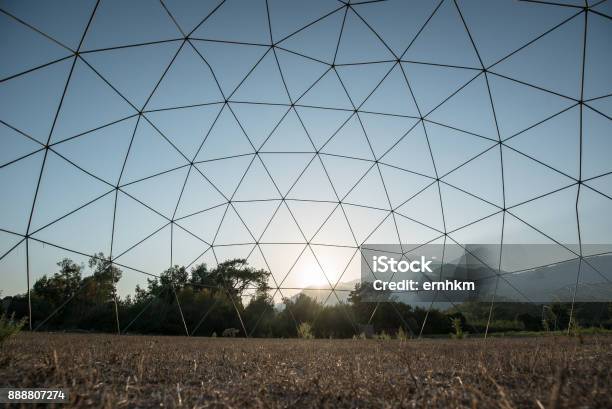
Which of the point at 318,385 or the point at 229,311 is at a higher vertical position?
the point at 318,385

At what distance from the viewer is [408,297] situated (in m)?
23.6

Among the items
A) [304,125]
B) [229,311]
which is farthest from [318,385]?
[229,311]

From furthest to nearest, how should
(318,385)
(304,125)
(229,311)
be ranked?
(229,311) → (304,125) → (318,385)

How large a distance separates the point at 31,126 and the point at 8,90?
1.37 metres

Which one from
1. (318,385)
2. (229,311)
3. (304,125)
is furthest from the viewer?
(229,311)

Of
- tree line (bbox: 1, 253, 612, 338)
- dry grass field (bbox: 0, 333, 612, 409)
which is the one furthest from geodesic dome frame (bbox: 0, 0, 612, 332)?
dry grass field (bbox: 0, 333, 612, 409)

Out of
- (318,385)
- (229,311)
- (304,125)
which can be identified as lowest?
(229,311)

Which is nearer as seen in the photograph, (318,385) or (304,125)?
(318,385)

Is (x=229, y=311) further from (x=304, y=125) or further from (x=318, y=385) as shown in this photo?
(x=318, y=385)

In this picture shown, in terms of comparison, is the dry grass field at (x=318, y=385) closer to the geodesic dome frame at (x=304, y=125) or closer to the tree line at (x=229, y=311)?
the geodesic dome frame at (x=304, y=125)

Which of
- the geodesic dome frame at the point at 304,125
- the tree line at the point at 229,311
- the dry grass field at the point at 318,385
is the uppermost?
the geodesic dome frame at the point at 304,125

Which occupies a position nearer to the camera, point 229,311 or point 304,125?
point 304,125

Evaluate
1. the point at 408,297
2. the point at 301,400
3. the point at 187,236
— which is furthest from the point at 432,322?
the point at 301,400

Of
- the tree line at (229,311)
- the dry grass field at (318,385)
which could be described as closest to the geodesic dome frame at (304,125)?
the tree line at (229,311)
